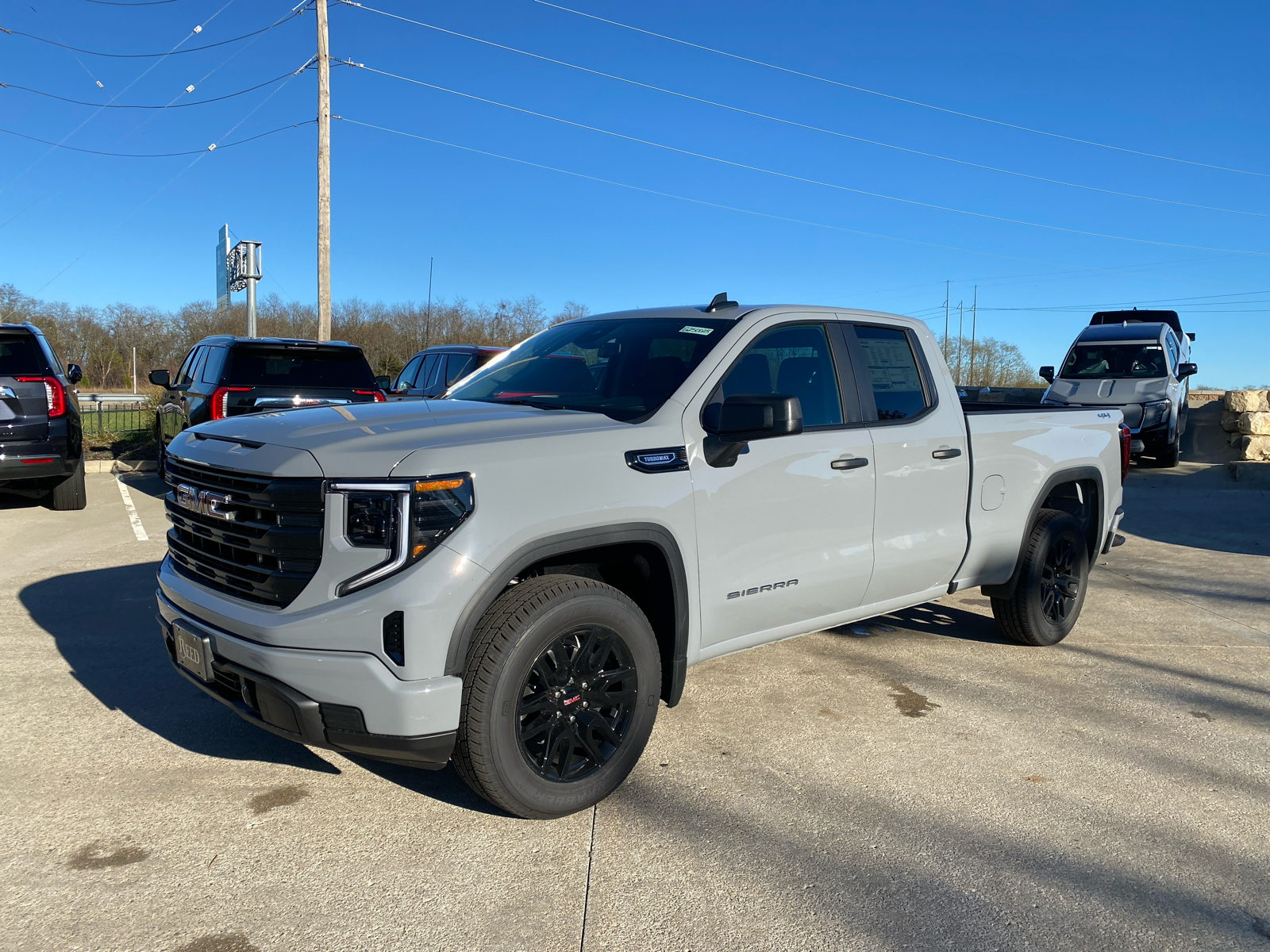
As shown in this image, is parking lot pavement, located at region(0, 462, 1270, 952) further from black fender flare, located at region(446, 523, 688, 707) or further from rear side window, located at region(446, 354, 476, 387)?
rear side window, located at region(446, 354, 476, 387)

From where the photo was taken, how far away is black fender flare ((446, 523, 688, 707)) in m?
3.05

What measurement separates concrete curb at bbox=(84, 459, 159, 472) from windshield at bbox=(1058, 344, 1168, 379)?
51.1ft

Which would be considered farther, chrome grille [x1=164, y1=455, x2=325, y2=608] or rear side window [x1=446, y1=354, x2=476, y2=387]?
rear side window [x1=446, y1=354, x2=476, y2=387]

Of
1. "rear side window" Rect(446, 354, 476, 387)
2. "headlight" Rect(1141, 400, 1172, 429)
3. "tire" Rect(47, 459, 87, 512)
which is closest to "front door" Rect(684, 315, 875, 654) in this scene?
"tire" Rect(47, 459, 87, 512)

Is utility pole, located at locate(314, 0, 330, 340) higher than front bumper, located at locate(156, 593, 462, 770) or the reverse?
higher

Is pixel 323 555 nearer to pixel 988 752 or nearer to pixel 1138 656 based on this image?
pixel 988 752

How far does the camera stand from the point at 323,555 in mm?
3031

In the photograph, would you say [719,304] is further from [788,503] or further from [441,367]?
[441,367]

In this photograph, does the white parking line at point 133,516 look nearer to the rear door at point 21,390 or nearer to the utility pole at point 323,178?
the rear door at point 21,390

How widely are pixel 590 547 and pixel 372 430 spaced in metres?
0.87

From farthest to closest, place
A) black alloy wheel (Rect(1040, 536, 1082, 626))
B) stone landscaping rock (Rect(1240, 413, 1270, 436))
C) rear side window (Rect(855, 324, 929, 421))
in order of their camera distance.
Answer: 1. stone landscaping rock (Rect(1240, 413, 1270, 436))
2. black alloy wheel (Rect(1040, 536, 1082, 626))
3. rear side window (Rect(855, 324, 929, 421))

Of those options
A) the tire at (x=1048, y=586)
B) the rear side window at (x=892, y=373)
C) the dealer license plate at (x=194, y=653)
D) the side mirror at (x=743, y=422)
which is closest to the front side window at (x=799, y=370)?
the rear side window at (x=892, y=373)

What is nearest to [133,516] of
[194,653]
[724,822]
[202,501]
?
[202,501]

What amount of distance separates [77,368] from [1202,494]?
13998mm
